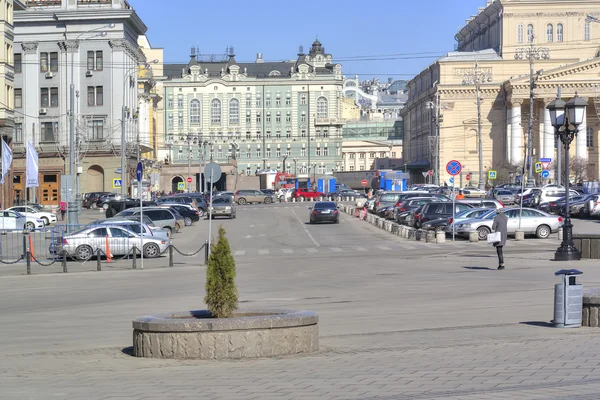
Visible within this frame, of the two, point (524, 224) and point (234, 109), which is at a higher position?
point (234, 109)

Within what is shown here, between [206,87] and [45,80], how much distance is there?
73930mm

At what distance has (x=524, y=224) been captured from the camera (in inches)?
1772

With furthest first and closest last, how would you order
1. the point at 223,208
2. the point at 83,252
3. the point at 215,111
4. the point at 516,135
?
the point at 215,111, the point at 516,135, the point at 223,208, the point at 83,252

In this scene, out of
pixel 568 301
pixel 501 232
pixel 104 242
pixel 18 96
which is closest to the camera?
pixel 568 301

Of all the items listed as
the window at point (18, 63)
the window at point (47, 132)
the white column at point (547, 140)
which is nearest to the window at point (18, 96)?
the window at point (18, 63)

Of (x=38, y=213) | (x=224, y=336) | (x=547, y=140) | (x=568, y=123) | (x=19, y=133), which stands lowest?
(x=224, y=336)

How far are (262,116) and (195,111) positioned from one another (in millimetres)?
10758

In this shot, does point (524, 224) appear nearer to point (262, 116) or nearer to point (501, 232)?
point (501, 232)

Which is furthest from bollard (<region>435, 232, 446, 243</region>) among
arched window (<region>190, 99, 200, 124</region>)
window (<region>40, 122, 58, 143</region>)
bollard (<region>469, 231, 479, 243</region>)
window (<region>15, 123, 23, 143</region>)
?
arched window (<region>190, 99, 200, 124</region>)

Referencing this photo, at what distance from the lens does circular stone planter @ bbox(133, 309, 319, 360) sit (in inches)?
486

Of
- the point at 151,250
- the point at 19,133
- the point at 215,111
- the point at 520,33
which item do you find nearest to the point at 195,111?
the point at 215,111

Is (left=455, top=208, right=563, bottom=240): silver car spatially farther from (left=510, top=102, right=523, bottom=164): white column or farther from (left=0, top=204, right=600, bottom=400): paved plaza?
(left=510, top=102, right=523, bottom=164): white column

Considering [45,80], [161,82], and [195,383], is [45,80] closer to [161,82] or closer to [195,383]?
[161,82]

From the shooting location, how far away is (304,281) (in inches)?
1040
